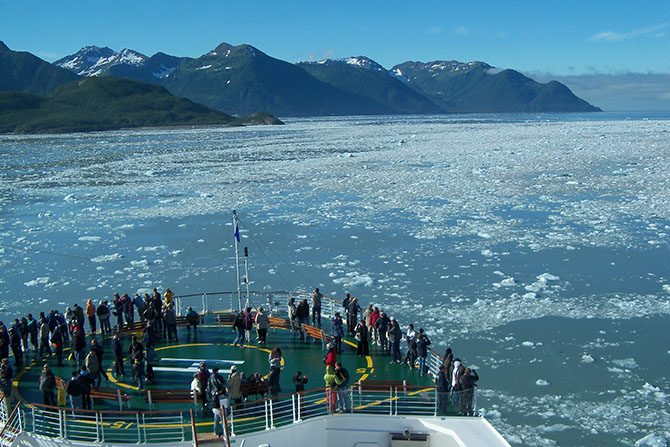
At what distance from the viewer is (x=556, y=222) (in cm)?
3059

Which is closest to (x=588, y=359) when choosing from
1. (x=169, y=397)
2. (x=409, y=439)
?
(x=409, y=439)

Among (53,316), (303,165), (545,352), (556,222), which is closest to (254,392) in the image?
(53,316)

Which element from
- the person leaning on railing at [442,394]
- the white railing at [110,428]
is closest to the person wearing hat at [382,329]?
the person leaning on railing at [442,394]

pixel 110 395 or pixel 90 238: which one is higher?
pixel 90 238

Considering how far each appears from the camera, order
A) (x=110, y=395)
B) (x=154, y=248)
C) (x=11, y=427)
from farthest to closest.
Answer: (x=154, y=248), (x=110, y=395), (x=11, y=427)

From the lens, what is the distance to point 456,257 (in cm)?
2467

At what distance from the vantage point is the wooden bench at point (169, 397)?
37.1ft

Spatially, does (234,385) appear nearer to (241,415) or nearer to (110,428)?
(241,415)

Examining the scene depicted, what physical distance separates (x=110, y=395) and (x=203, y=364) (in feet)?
6.75

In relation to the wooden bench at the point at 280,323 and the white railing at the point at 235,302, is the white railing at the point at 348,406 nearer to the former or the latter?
the wooden bench at the point at 280,323

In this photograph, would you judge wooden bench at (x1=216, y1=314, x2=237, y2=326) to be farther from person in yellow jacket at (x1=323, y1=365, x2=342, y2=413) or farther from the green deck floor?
person in yellow jacket at (x1=323, y1=365, x2=342, y2=413)

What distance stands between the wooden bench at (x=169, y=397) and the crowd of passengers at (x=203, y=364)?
0.32 meters

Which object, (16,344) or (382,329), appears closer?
(16,344)

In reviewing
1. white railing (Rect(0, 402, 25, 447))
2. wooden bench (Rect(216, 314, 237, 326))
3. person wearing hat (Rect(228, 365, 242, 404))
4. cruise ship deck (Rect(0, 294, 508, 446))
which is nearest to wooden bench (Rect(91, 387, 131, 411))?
cruise ship deck (Rect(0, 294, 508, 446))
